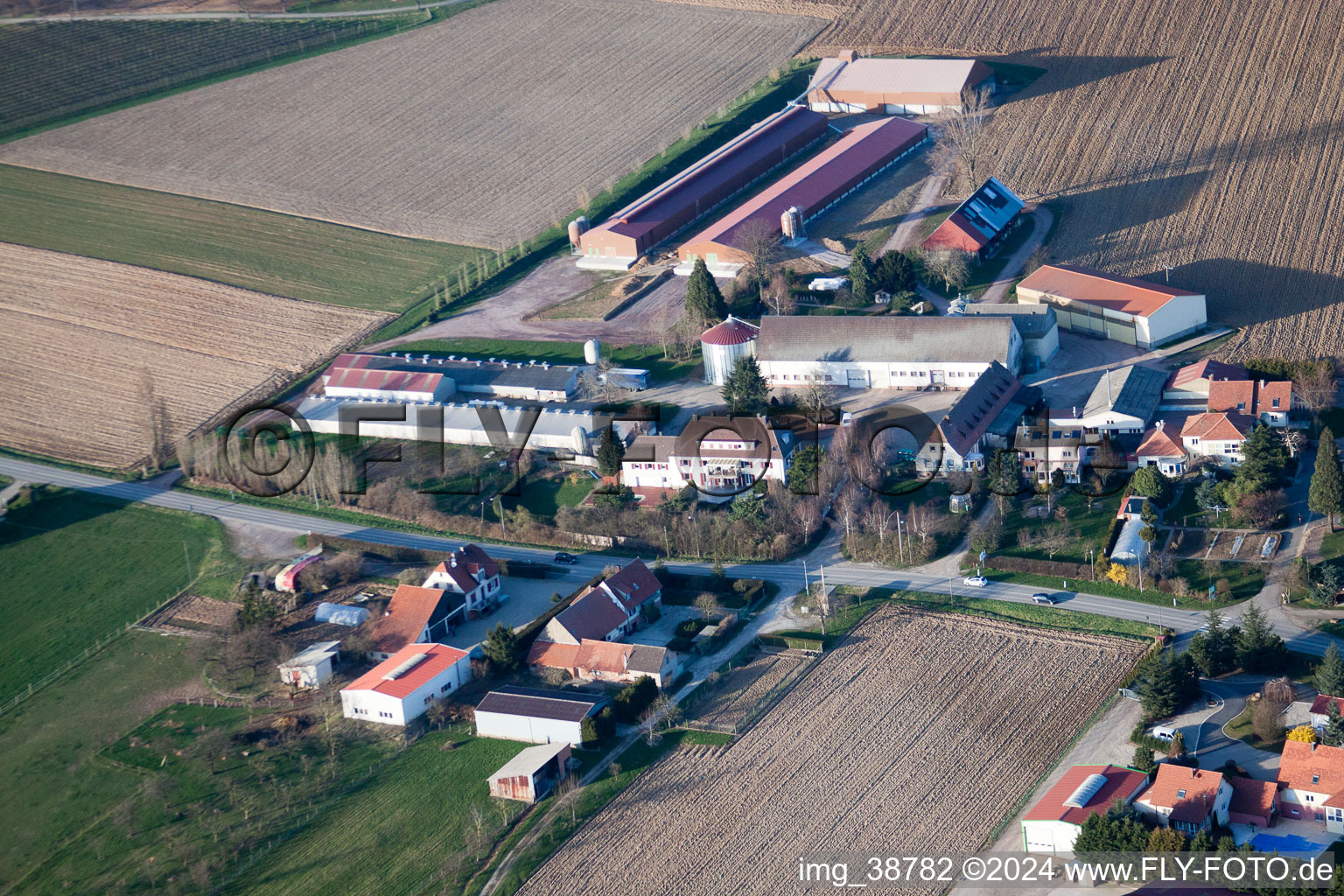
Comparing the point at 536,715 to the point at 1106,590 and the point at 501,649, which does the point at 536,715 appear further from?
the point at 1106,590

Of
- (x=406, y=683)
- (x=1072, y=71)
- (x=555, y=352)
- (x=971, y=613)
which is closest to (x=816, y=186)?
(x=555, y=352)

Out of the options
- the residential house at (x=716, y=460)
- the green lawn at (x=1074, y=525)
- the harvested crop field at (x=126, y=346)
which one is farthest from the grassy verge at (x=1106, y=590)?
the harvested crop field at (x=126, y=346)

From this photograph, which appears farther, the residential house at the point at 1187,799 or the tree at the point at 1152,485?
the tree at the point at 1152,485

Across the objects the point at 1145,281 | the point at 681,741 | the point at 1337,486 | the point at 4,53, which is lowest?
the point at 681,741

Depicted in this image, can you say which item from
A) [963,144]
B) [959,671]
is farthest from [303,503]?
[963,144]

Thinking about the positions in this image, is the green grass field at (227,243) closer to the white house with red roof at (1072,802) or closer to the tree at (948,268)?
the tree at (948,268)

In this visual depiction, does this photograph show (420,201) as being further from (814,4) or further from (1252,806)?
(1252,806)

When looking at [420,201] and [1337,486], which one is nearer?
[1337,486]
